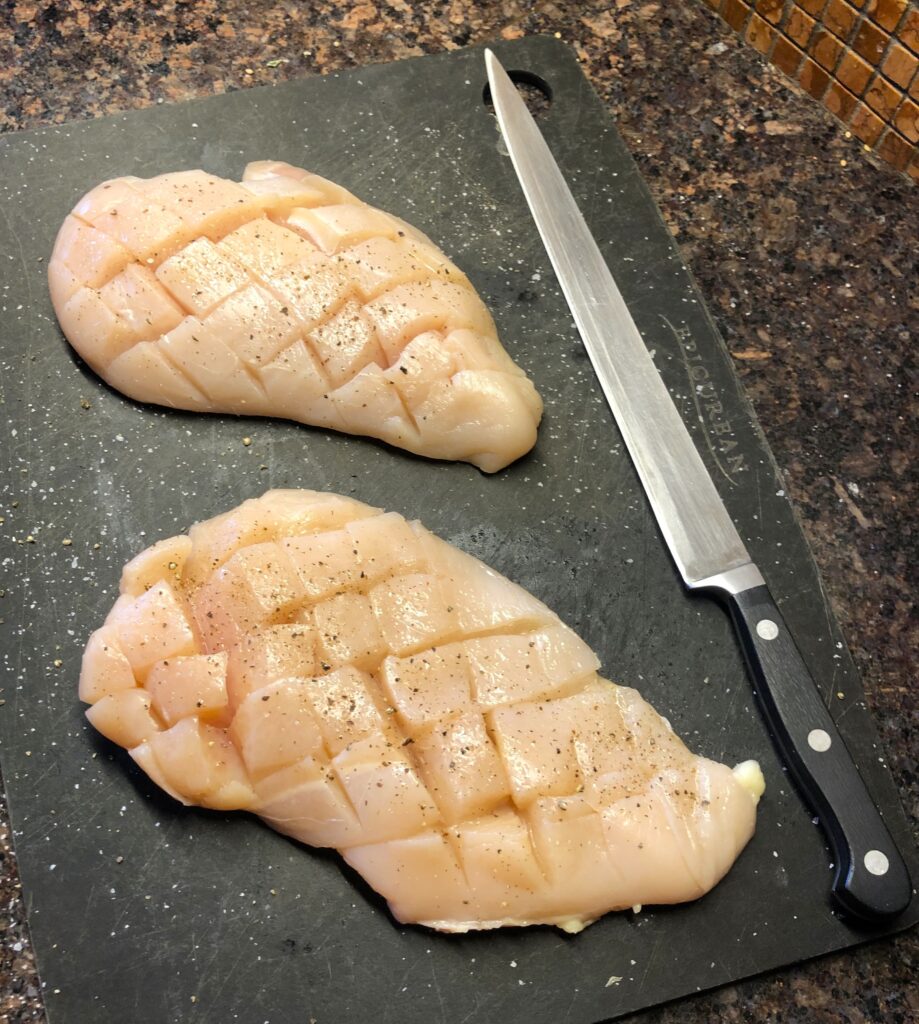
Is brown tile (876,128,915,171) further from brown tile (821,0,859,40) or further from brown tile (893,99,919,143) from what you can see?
brown tile (821,0,859,40)

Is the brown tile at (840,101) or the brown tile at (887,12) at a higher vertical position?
the brown tile at (887,12)

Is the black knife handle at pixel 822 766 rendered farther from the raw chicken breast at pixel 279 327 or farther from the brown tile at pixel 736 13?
the brown tile at pixel 736 13

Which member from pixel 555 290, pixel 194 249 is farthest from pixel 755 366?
pixel 194 249

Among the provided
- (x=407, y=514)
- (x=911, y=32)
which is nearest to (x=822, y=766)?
(x=407, y=514)

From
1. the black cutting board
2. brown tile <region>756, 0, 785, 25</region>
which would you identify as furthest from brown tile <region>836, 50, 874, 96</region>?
the black cutting board

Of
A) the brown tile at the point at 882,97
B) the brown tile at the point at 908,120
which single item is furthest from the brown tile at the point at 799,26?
the brown tile at the point at 908,120

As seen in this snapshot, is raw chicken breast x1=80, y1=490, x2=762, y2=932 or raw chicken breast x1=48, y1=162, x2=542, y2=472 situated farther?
raw chicken breast x1=48, y1=162, x2=542, y2=472

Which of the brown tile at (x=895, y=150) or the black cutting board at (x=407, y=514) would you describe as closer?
the black cutting board at (x=407, y=514)

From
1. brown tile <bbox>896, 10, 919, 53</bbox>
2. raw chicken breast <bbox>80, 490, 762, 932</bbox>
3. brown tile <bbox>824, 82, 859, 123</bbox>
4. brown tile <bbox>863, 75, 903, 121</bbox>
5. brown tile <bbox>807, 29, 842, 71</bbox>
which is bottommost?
raw chicken breast <bbox>80, 490, 762, 932</bbox>
